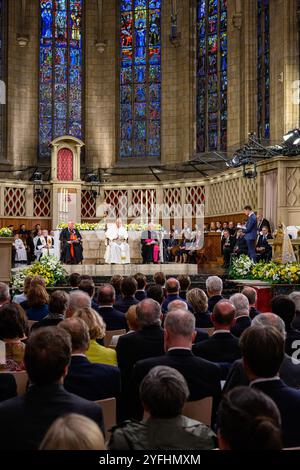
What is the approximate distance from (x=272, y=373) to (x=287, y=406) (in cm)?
15

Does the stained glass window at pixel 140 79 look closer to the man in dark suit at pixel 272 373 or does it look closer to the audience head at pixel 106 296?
the audience head at pixel 106 296

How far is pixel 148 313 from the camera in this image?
457 centimetres

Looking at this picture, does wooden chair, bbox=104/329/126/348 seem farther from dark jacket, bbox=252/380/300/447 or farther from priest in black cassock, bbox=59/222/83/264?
priest in black cassock, bbox=59/222/83/264

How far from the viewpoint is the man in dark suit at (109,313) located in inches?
235

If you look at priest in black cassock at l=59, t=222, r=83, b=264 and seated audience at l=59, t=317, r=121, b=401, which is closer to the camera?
seated audience at l=59, t=317, r=121, b=401

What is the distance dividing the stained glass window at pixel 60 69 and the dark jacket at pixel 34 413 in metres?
23.6

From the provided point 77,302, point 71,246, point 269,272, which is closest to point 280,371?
point 77,302

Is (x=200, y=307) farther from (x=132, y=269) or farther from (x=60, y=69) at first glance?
(x=60, y=69)

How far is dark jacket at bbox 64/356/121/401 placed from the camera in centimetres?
345

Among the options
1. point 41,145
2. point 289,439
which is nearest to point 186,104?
point 41,145

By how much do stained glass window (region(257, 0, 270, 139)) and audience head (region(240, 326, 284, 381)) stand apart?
18.4m

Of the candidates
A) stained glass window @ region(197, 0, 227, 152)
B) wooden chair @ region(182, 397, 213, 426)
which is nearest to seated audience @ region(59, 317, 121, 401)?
wooden chair @ region(182, 397, 213, 426)

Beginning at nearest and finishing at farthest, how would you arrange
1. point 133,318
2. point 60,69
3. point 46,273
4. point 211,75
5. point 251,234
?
1. point 133,318
2. point 46,273
3. point 251,234
4. point 211,75
5. point 60,69
